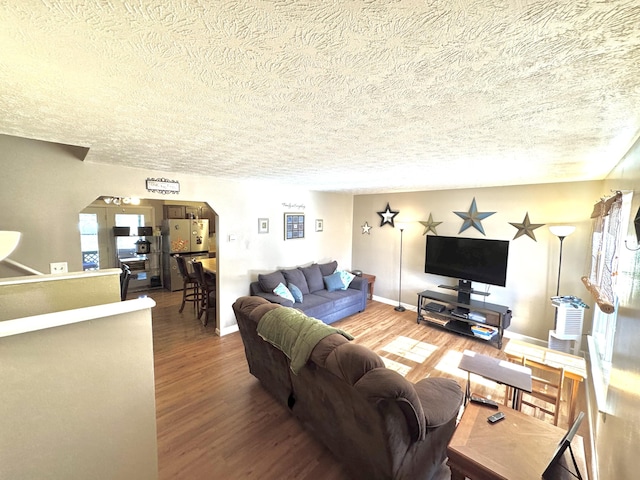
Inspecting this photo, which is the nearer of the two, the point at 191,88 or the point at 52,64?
the point at 52,64

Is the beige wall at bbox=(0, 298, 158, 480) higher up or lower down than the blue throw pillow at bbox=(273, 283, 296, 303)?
higher up

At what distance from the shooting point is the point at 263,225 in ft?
15.0

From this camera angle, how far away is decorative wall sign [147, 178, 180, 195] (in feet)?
10.9

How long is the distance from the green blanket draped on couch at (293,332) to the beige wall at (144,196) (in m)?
2.07

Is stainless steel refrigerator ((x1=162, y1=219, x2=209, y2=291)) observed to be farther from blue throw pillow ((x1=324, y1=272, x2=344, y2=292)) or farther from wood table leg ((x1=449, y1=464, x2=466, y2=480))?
wood table leg ((x1=449, y1=464, x2=466, y2=480))

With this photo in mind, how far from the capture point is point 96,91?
1.21 metres

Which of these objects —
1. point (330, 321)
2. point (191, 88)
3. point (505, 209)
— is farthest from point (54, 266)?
point (505, 209)

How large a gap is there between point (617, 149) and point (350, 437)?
2.84 meters

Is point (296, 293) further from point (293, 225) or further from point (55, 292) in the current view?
point (55, 292)

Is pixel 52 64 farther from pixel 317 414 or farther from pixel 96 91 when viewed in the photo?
pixel 317 414

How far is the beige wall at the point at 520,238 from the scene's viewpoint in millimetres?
3660

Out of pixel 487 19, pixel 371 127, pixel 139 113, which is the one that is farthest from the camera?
pixel 371 127

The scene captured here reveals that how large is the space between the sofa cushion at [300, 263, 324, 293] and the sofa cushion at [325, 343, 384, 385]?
3272mm

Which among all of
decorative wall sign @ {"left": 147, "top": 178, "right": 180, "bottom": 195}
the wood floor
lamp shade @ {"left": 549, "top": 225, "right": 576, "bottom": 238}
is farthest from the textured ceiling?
the wood floor
